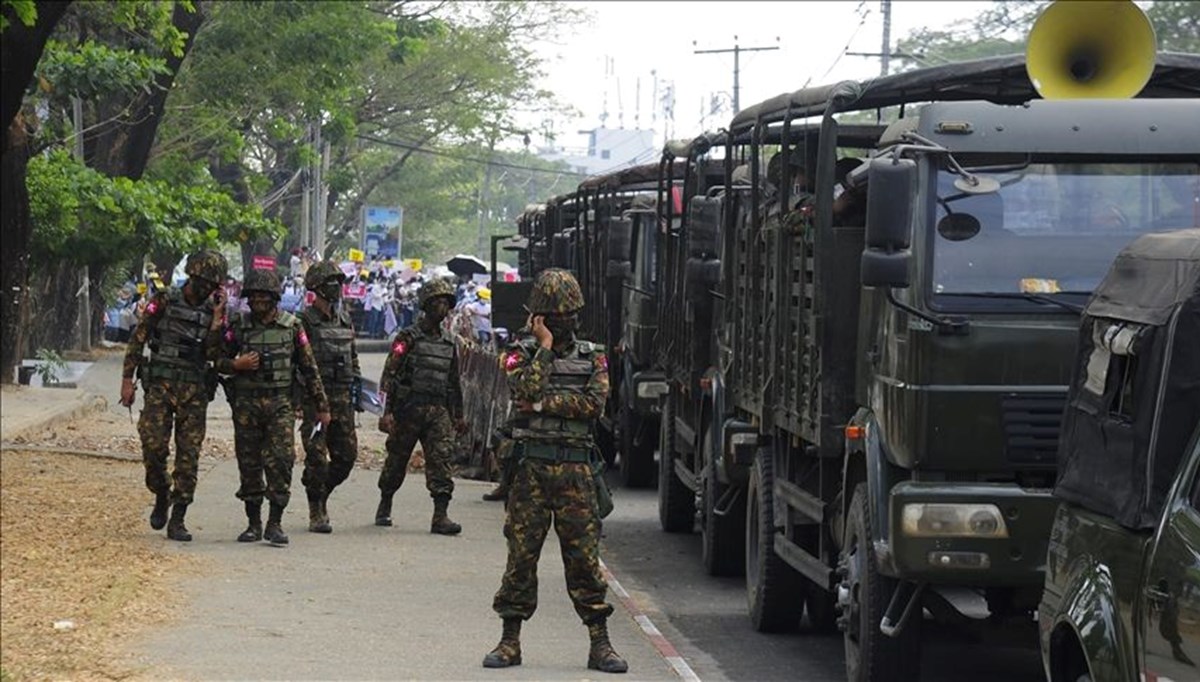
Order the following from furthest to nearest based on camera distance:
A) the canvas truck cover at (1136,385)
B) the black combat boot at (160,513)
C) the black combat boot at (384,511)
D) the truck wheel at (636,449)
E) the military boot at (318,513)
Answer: the truck wheel at (636,449) → the black combat boot at (384,511) → the military boot at (318,513) → the black combat boot at (160,513) → the canvas truck cover at (1136,385)

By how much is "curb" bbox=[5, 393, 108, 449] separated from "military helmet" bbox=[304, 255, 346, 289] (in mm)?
6621

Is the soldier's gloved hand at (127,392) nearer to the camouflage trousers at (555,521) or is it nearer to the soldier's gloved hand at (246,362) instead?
the soldier's gloved hand at (246,362)

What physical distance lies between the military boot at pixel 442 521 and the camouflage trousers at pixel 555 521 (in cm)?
543

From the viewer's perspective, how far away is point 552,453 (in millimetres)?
9875

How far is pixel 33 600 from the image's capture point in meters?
11.7

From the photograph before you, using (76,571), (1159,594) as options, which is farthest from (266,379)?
(1159,594)

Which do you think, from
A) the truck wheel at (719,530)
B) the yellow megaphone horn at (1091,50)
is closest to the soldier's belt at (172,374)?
the truck wheel at (719,530)

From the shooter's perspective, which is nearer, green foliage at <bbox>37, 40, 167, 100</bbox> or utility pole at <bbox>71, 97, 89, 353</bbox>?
green foliage at <bbox>37, 40, 167, 100</bbox>

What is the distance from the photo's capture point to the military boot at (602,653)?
10062mm

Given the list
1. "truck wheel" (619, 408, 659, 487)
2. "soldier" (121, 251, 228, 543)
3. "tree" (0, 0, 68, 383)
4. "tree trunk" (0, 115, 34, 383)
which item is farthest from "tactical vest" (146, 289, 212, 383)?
"tree trunk" (0, 115, 34, 383)

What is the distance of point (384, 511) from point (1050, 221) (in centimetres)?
769

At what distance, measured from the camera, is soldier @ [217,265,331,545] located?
13.9 m

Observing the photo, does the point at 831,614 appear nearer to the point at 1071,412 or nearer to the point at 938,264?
the point at 938,264

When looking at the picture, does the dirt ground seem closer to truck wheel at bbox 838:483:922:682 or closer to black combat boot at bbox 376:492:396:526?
black combat boot at bbox 376:492:396:526
